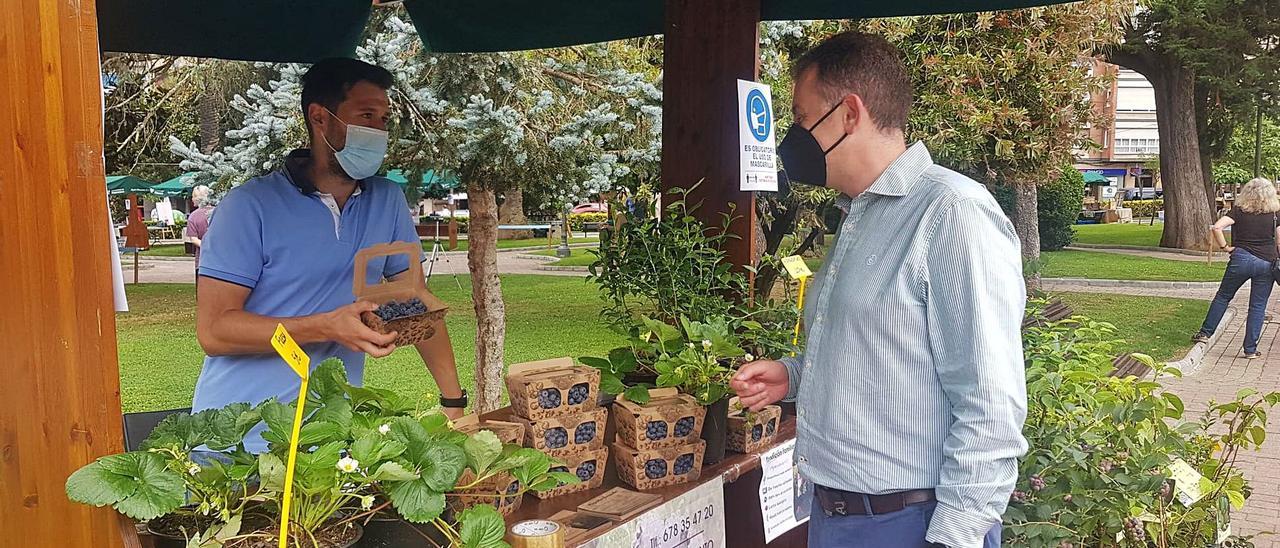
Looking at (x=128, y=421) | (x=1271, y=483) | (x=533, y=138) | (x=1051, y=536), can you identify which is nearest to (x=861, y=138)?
(x=1051, y=536)

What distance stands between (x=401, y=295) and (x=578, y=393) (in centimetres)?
52

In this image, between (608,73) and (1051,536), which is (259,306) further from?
(608,73)

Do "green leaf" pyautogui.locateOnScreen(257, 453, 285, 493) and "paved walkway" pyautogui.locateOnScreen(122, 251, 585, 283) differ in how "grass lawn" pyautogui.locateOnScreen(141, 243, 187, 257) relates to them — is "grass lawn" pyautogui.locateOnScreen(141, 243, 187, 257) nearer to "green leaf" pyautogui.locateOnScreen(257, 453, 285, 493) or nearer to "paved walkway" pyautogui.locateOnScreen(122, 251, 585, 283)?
"paved walkway" pyautogui.locateOnScreen(122, 251, 585, 283)

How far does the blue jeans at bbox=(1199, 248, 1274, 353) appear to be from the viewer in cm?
894

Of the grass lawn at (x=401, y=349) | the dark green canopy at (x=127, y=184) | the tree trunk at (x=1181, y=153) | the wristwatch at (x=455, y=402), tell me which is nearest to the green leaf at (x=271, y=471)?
the wristwatch at (x=455, y=402)

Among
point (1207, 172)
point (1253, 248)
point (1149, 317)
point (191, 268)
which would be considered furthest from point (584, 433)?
point (1207, 172)

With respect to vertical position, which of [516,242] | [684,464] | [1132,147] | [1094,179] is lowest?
[516,242]

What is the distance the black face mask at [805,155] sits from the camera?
6.11ft

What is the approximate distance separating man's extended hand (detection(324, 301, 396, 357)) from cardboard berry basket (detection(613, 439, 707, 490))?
629mm

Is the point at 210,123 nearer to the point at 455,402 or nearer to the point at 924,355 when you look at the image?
the point at 455,402

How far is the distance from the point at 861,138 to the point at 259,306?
1.58m

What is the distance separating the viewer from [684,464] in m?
2.30

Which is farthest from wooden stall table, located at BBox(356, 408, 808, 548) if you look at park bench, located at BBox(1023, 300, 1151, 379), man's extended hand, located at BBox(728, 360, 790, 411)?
park bench, located at BBox(1023, 300, 1151, 379)

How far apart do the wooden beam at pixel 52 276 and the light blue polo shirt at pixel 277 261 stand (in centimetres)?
94
